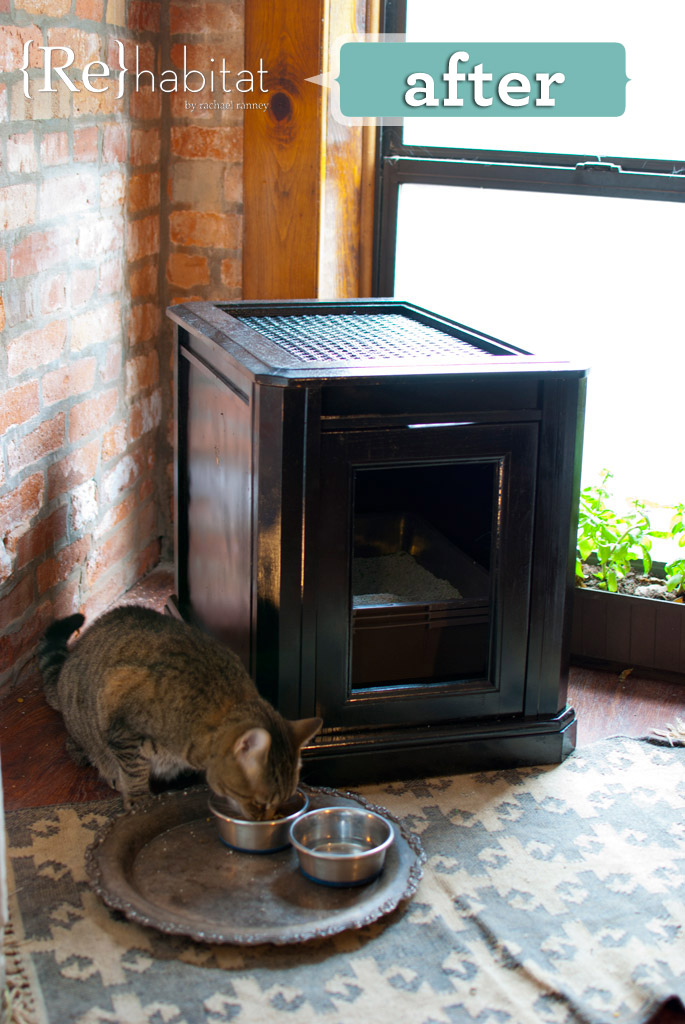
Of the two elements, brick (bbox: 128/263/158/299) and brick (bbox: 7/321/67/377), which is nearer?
brick (bbox: 7/321/67/377)

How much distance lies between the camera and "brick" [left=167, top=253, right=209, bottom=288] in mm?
3434

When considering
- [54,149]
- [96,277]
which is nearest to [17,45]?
[54,149]

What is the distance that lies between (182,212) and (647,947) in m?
2.43

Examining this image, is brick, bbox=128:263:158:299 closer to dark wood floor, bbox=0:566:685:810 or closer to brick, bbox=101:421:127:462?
brick, bbox=101:421:127:462

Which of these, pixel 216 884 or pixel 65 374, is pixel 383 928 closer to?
pixel 216 884

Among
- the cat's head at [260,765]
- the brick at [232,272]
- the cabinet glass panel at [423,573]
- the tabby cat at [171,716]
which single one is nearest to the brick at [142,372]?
the brick at [232,272]

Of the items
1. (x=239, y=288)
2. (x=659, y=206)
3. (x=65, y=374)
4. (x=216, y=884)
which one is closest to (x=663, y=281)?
(x=659, y=206)

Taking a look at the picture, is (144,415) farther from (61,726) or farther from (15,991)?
(15,991)

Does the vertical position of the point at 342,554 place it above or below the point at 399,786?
above

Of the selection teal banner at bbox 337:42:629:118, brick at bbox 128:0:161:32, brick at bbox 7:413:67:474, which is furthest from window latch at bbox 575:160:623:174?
brick at bbox 7:413:67:474

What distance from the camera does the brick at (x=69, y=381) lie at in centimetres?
288

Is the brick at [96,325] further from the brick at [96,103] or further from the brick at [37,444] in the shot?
the brick at [96,103]

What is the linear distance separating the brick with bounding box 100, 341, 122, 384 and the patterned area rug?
130 centimetres

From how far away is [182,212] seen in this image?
3422mm
